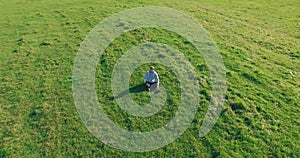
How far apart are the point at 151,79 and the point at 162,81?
53.5 inches

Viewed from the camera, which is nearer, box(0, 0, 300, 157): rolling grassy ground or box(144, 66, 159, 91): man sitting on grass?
box(0, 0, 300, 157): rolling grassy ground

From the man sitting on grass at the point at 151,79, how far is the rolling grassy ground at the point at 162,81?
35.1 inches

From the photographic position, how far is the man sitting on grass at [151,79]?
68.5 feet

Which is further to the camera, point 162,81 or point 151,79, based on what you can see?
point 162,81

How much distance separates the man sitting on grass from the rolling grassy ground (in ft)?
2.93

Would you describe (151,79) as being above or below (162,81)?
above

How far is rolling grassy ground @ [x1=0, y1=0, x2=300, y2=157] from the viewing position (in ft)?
58.6

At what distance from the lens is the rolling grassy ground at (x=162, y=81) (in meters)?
17.9

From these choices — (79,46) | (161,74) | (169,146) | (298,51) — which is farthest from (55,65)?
(298,51)

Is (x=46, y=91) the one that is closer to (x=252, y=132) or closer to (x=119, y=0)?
(x=252, y=132)

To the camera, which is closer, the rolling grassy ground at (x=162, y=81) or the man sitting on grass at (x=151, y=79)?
the rolling grassy ground at (x=162, y=81)

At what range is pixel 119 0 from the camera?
3769cm

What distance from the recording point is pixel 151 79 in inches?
833

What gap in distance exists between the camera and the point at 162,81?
2223 cm
